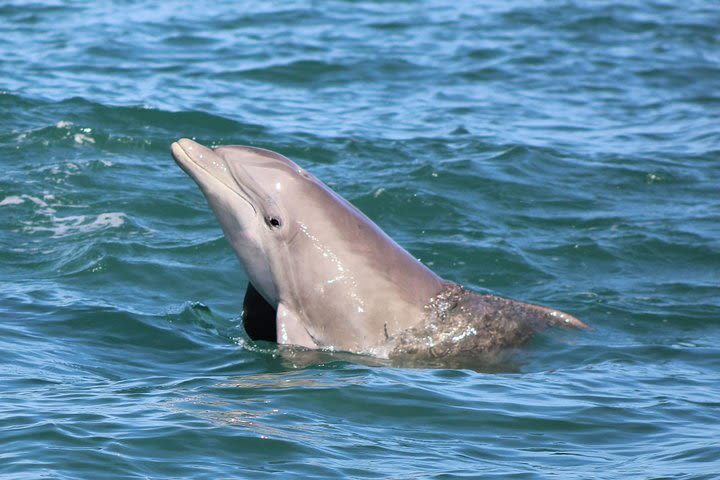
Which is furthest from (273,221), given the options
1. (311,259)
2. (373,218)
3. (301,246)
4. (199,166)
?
(373,218)

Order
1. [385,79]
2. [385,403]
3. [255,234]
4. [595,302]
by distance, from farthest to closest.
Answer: [385,79] → [595,302] → [255,234] → [385,403]

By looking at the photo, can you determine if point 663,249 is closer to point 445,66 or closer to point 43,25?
point 445,66

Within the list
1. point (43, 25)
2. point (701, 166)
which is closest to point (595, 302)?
point (701, 166)

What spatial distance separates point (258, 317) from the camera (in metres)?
9.88

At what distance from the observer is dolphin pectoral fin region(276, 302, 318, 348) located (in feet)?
30.4

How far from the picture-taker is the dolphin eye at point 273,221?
30.4ft

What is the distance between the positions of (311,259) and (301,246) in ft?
0.40

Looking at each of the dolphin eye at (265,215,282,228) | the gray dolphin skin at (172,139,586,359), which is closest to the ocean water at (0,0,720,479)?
the gray dolphin skin at (172,139,586,359)

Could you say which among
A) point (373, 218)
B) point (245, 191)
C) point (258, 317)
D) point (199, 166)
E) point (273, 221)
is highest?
point (199, 166)

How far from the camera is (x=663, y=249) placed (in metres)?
13.8

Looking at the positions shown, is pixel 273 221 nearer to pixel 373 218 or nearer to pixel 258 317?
pixel 258 317

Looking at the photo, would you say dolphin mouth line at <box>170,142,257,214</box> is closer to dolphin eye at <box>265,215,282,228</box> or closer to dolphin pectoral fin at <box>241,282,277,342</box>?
dolphin eye at <box>265,215,282,228</box>

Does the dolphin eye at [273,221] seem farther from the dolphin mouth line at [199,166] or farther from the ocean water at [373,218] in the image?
the ocean water at [373,218]

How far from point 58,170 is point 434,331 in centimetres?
652
